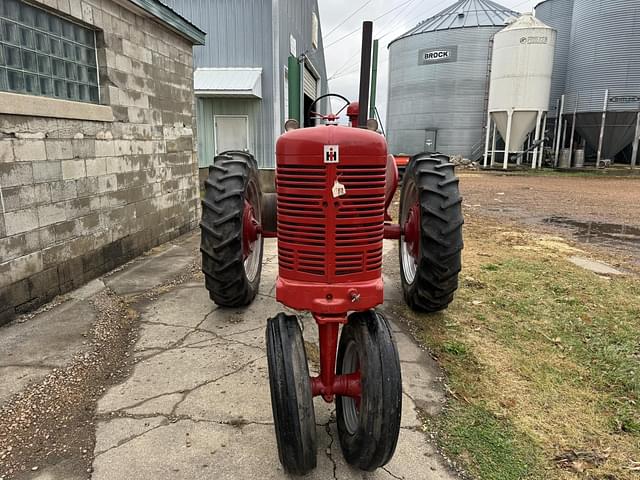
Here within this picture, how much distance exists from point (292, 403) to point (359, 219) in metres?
0.84

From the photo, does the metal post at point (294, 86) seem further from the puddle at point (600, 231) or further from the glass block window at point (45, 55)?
the puddle at point (600, 231)

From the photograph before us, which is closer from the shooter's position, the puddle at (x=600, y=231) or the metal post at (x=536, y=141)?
the puddle at (x=600, y=231)

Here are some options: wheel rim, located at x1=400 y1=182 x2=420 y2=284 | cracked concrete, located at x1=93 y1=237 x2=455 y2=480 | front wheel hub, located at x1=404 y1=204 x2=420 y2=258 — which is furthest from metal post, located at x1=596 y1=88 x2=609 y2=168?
cracked concrete, located at x1=93 y1=237 x2=455 y2=480

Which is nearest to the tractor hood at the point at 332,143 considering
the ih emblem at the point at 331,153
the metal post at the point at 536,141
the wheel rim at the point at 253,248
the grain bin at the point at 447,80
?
the ih emblem at the point at 331,153

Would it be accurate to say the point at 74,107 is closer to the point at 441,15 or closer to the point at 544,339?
the point at 544,339

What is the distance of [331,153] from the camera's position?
6.69 feet

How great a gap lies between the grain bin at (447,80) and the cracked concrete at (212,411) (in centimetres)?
2164

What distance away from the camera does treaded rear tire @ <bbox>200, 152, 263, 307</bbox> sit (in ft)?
11.0

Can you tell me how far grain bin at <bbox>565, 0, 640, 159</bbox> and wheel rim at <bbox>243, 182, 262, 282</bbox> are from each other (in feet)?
69.3

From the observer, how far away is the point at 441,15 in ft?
83.9

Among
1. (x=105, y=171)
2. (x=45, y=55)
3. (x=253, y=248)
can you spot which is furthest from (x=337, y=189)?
(x=105, y=171)

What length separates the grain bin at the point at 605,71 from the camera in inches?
757

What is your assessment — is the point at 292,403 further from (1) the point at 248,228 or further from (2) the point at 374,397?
(1) the point at 248,228

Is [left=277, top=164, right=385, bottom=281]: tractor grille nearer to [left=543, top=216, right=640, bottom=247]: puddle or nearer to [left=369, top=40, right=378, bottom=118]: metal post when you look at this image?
[left=369, top=40, right=378, bottom=118]: metal post
